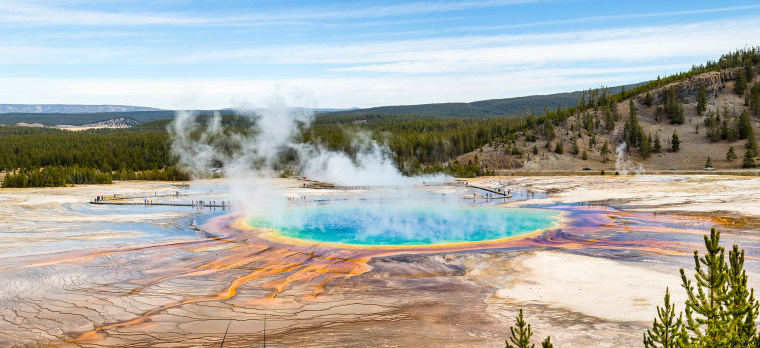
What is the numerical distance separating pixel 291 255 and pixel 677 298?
56.0ft

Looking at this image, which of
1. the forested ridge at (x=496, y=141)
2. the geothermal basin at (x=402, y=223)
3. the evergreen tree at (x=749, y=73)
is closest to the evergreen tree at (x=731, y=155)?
the forested ridge at (x=496, y=141)

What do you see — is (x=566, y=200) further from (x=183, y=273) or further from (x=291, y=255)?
(x=183, y=273)

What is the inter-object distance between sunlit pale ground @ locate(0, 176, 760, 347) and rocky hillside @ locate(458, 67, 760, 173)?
49.6 metres

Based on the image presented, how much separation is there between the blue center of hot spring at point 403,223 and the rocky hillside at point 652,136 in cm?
4680

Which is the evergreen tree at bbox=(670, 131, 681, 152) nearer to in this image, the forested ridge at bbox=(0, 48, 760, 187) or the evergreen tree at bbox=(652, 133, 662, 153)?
the forested ridge at bbox=(0, 48, 760, 187)

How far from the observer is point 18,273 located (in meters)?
23.0

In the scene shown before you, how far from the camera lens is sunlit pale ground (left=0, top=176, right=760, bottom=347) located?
52.2ft

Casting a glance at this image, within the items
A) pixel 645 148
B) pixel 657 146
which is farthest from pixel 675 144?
pixel 645 148

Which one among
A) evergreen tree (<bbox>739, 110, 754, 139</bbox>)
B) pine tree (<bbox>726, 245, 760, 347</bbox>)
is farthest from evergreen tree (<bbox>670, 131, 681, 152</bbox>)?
pine tree (<bbox>726, 245, 760, 347</bbox>)

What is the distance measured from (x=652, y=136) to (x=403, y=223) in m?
76.3

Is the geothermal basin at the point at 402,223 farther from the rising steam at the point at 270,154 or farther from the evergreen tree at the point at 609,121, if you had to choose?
the evergreen tree at the point at 609,121

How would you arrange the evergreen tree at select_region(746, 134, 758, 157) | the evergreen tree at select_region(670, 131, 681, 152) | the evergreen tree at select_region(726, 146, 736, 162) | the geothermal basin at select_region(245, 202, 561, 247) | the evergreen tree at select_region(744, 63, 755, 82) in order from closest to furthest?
the geothermal basin at select_region(245, 202, 561, 247)
the evergreen tree at select_region(726, 146, 736, 162)
the evergreen tree at select_region(746, 134, 758, 157)
the evergreen tree at select_region(670, 131, 681, 152)
the evergreen tree at select_region(744, 63, 755, 82)

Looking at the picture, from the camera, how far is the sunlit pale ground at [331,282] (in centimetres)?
1592

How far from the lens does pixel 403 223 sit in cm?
3756
